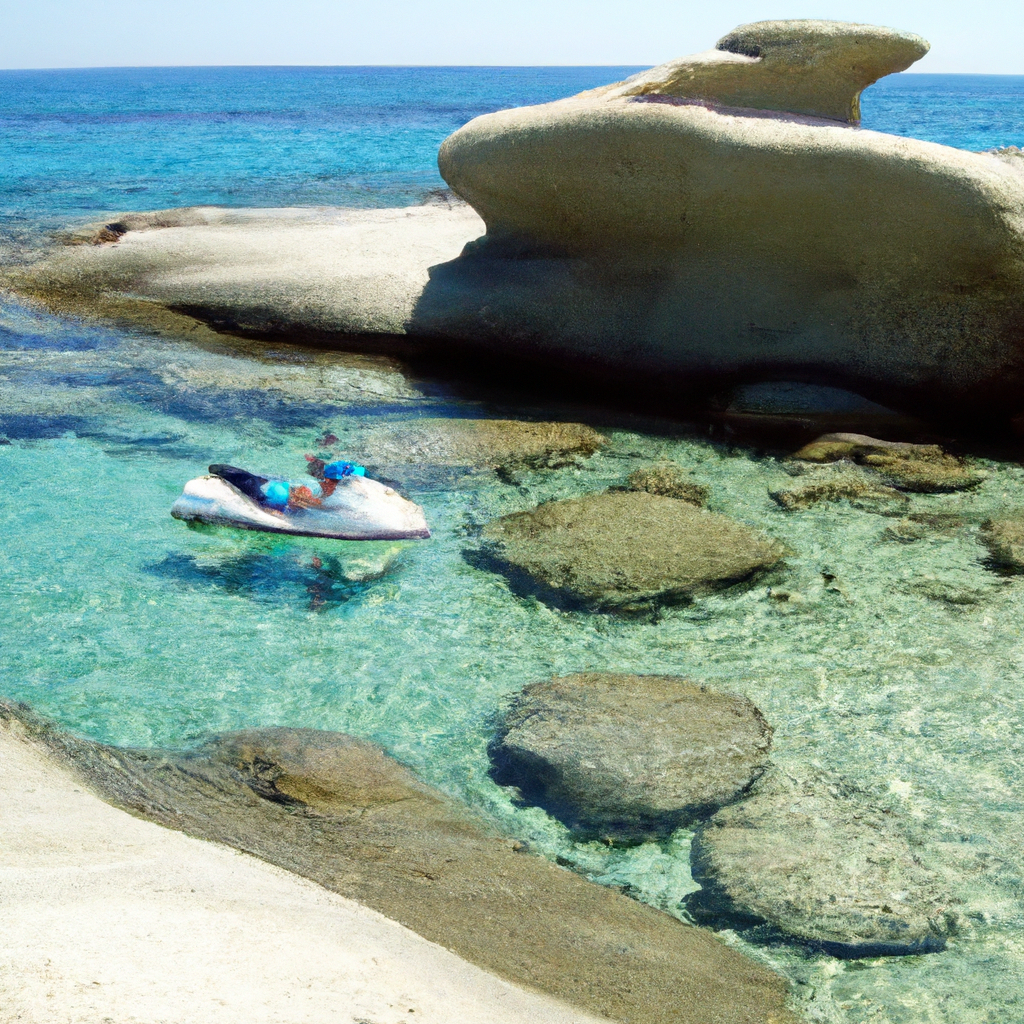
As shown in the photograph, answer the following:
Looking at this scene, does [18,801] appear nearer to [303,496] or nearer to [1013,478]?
[303,496]

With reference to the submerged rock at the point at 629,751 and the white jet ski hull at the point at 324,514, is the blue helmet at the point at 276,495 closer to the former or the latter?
the white jet ski hull at the point at 324,514

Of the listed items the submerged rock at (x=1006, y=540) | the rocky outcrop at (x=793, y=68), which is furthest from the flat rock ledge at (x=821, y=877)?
the rocky outcrop at (x=793, y=68)

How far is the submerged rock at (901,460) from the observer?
21.3ft

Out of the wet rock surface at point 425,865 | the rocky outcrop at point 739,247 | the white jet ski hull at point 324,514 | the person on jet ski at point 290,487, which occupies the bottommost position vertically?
the wet rock surface at point 425,865

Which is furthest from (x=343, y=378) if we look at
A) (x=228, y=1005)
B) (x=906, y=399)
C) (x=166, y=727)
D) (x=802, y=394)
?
(x=228, y=1005)

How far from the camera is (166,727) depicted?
394cm

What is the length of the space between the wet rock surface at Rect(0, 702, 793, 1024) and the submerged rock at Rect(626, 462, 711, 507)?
291 cm

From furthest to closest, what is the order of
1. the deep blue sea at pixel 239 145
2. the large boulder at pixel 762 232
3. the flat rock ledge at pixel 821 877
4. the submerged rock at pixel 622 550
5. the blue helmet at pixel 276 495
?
the deep blue sea at pixel 239 145
the large boulder at pixel 762 232
the blue helmet at pixel 276 495
the submerged rock at pixel 622 550
the flat rock ledge at pixel 821 877

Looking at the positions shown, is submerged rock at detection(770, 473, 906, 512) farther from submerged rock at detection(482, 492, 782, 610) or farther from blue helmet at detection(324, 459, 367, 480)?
blue helmet at detection(324, 459, 367, 480)

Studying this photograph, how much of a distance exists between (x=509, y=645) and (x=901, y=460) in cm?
336

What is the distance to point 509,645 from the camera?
4.64 metres

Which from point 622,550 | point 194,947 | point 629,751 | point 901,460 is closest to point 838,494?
point 901,460

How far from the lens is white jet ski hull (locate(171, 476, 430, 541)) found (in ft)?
18.1

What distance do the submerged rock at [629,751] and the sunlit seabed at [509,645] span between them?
10cm
